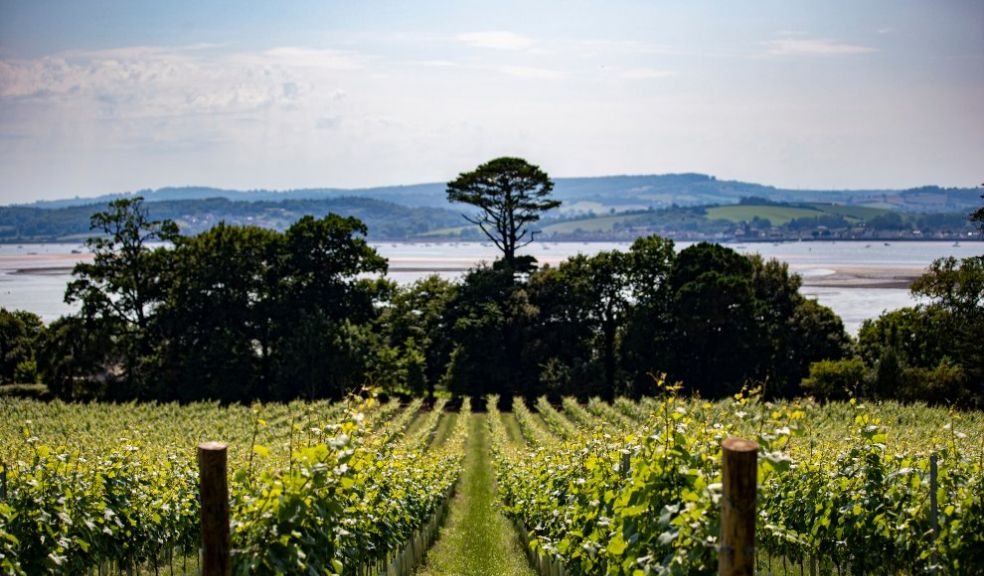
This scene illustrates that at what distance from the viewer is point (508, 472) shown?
1620 cm

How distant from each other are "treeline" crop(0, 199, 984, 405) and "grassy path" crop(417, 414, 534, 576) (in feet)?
60.9

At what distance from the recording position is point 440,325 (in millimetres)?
43656

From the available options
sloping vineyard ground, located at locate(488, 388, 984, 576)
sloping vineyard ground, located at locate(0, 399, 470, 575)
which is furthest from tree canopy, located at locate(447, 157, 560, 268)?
sloping vineyard ground, located at locate(488, 388, 984, 576)

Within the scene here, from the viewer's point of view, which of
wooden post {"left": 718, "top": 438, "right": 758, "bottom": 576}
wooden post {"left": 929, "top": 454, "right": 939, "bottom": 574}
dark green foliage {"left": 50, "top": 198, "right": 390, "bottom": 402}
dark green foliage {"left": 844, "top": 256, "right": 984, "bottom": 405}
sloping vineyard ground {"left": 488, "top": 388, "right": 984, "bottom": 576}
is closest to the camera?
wooden post {"left": 718, "top": 438, "right": 758, "bottom": 576}

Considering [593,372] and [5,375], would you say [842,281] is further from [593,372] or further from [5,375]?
[5,375]

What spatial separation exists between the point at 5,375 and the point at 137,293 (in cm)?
1058

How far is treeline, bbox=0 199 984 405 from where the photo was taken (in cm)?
3838

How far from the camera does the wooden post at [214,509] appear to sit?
155 inches

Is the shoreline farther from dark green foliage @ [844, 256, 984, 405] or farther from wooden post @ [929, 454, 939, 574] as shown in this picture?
wooden post @ [929, 454, 939, 574]

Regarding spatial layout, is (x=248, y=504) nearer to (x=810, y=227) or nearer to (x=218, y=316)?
(x=218, y=316)

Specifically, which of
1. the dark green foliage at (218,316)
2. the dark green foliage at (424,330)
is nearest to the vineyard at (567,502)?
the dark green foliage at (218,316)

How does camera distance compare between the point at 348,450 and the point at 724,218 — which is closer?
the point at 348,450

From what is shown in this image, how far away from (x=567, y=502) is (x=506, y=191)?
118ft

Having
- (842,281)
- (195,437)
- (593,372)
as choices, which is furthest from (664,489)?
(842,281)
